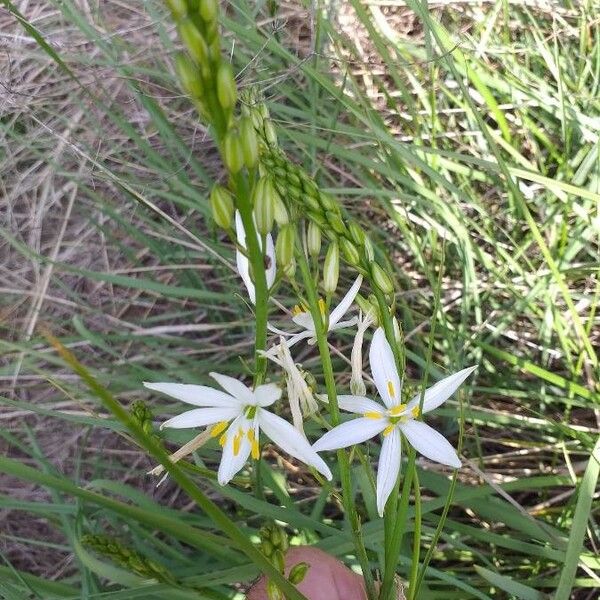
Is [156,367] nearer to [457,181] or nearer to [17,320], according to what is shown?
[17,320]

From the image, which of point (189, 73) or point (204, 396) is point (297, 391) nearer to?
point (204, 396)

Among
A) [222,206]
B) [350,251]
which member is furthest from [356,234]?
Result: [222,206]

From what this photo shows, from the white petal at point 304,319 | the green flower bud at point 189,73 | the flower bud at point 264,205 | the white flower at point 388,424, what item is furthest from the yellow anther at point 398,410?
the green flower bud at point 189,73

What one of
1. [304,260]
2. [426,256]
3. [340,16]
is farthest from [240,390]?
[340,16]

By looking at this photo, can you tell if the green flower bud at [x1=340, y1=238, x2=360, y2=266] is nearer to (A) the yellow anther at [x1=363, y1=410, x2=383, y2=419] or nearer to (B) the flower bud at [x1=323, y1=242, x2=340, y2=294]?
(B) the flower bud at [x1=323, y1=242, x2=340, y2=294]

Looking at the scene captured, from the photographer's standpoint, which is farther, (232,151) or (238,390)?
(238,390)
